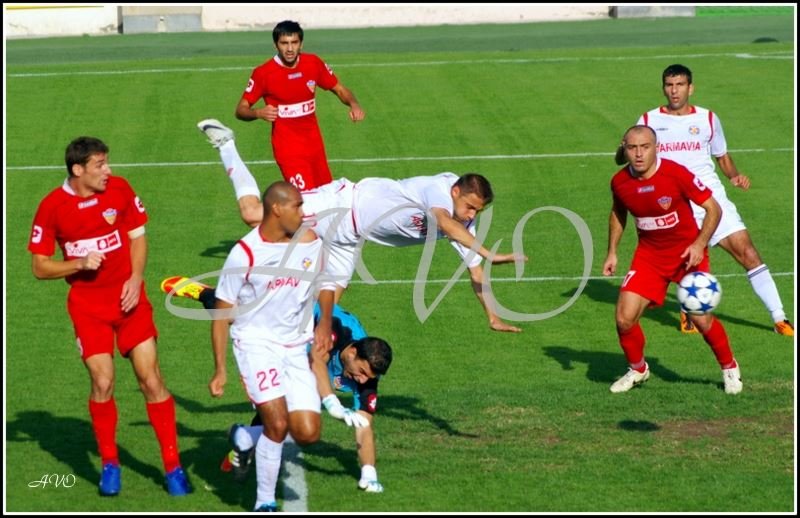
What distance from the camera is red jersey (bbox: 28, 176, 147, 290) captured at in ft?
32.9

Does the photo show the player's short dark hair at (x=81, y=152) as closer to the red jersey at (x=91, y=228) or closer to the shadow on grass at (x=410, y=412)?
the red jersey at (x=91, y=228)

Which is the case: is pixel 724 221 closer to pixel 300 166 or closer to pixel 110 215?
pixel 300 166

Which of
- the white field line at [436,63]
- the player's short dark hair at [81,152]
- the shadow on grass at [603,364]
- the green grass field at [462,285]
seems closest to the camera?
the player's short dark hair at [81,152]

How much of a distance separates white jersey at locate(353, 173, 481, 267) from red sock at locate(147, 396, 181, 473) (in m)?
2.91

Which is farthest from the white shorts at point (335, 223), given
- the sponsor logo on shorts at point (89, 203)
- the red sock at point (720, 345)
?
the red sock at point (720, 345)

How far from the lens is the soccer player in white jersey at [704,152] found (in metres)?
14.5

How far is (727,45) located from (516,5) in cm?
629

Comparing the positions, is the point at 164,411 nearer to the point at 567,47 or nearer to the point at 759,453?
the point at 759,453

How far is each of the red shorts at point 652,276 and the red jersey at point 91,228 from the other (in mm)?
4762

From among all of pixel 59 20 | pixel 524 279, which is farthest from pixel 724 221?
pixel 59 20

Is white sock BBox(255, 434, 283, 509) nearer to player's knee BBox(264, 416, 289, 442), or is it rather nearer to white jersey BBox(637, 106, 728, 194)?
player's knee BBox(264, 416, 289, 442)

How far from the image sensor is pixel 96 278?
10148mm

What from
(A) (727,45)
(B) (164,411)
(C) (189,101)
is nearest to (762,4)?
(A) (727,45)

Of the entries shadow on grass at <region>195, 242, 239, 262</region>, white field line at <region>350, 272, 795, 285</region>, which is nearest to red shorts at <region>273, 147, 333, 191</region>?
white field line at <region>350, 272, 795, 285</region>
